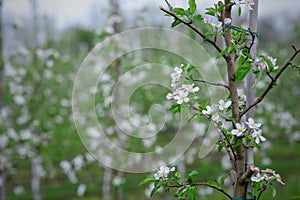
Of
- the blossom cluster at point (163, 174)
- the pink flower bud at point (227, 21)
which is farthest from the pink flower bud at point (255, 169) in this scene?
the pink flower bud at point (227, 21)

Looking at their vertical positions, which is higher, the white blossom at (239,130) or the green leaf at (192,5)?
the green leaf at (192,5)

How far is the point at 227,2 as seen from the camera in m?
1.02

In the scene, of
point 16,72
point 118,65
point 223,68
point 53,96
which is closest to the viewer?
point 118,65

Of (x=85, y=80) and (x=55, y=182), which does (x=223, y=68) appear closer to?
(x=85, y=80)

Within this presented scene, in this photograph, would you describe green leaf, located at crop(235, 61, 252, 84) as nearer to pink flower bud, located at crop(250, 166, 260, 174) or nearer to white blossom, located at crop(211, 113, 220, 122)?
white blossom, located at crop(211, 113, 220, 122)

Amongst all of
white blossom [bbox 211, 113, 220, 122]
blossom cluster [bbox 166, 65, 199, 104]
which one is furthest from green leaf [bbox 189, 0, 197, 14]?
white blossom [bbox 211, 113, 220, 122]

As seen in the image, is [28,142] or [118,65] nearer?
[118,65]

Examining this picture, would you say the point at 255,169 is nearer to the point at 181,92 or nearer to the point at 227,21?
the point at 181,92

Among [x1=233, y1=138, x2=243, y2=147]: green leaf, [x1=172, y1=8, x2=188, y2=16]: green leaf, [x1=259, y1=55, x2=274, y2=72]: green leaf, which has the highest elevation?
[x1=172, y1=8, x2=188, y2=16]: green leaf

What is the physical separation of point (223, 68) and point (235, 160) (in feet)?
7.45

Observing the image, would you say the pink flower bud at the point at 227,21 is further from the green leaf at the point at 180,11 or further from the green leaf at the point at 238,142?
the green leaf at the point at 238,142

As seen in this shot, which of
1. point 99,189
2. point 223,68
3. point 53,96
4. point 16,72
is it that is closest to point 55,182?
point 99,189

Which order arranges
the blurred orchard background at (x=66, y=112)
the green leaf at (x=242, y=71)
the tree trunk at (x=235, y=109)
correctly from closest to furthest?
1. the green leaf at (x=242, y=71)
2. the tree trunk at (x=235, y=109)
3. the blurred orchard background at (x=66, y=112)

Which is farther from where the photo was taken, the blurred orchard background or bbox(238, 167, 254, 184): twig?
the blurred orchard background
